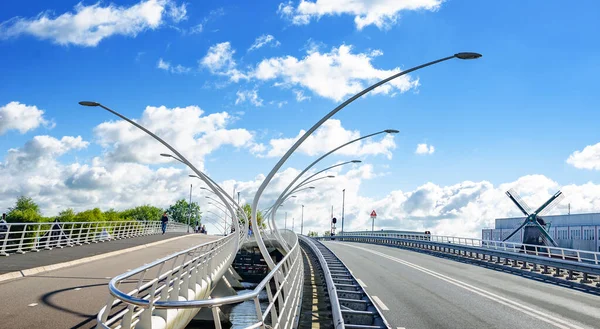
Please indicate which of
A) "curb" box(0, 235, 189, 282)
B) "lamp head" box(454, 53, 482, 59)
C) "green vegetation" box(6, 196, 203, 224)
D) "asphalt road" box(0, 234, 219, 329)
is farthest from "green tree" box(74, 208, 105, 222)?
"lamp head" box(454, 53, 482, 59)

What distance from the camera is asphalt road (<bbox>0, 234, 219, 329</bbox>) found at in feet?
33.6

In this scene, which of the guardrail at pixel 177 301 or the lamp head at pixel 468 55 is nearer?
the guardrail at pixel 177 301

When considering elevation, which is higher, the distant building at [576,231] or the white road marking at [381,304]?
the distant building at [576,231]

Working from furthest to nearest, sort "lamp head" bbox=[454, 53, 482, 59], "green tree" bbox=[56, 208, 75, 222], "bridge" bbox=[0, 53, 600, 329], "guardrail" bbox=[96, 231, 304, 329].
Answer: "green tree" bbox=[56, 208, 75, 222] < "lamp head" bbox=[454, 53, 482, 59] < "bridge" bbox=[0, 53, 600, 329] < "guardrail" bbox=[96, 231, 304, 329]

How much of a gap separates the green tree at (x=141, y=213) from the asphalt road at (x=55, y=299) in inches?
6874

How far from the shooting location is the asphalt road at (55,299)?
1024 cm

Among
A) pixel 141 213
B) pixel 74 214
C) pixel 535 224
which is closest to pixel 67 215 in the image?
pixel 74 214

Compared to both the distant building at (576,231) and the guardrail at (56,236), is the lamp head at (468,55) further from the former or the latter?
the distant building at (576,231)

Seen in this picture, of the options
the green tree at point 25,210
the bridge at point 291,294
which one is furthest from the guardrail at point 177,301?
the green tree at point 25,210

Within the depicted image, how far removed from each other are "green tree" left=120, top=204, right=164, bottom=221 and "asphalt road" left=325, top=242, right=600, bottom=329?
174376 millimetres

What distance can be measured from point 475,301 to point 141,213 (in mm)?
184051

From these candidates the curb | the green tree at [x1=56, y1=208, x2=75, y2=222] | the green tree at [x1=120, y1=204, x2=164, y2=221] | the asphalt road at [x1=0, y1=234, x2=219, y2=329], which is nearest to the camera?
the asphalt road at [x1=0, y1=234, x2=219, y2=329]

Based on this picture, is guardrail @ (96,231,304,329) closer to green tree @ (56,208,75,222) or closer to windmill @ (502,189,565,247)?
windmill @ (502,189,565,247)

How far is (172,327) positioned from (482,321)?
6.56 metres
